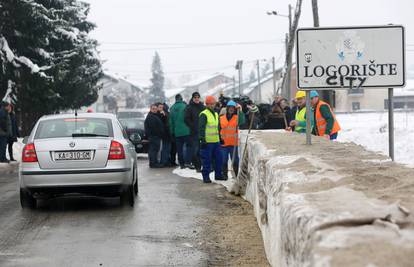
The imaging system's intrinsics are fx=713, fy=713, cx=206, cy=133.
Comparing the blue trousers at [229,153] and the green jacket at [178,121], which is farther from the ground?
the green jacket at [178,121]

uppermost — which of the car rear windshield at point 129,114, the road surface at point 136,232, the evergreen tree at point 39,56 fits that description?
the evergreen tree at point 39,56

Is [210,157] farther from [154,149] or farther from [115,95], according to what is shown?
[115,95]

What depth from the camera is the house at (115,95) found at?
295 ft

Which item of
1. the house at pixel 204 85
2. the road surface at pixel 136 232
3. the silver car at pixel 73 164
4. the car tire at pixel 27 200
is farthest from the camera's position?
the house at pixel 204 85

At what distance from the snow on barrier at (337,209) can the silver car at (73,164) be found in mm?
2766

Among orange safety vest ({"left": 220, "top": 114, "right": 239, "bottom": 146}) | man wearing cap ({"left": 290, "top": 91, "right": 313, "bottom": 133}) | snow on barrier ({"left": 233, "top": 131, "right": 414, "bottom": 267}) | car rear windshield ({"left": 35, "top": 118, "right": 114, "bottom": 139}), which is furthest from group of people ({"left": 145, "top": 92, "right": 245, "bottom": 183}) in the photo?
snow on barrier ({"left": 233, "top": 131, "right": 414, "bottom": 267})

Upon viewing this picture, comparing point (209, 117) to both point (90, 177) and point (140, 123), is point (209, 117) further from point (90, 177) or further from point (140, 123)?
point (140, 123)

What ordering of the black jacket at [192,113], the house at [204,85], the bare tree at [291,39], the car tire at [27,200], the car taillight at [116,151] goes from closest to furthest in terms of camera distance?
the car taillight at [116,151] → the car tire at [27,200] → the black jacket at [192,113] → the bare tree at [291,39] → the house at [204,85]

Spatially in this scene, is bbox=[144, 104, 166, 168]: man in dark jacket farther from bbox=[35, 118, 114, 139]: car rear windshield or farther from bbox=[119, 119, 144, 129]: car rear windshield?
bbox=[35, 118, 114, 139]: car rear windshield

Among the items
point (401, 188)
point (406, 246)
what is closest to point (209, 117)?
point (401, 188)

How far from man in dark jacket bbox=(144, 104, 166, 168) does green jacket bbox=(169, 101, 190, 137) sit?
628mm

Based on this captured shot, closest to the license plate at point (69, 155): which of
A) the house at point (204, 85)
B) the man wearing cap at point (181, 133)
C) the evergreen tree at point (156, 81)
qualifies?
the man wearing cap at point (181, 133)

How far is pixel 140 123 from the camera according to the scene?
2470 cm

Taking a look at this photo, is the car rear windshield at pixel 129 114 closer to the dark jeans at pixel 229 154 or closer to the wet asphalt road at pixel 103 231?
the dark jeans at pixel 229 154
